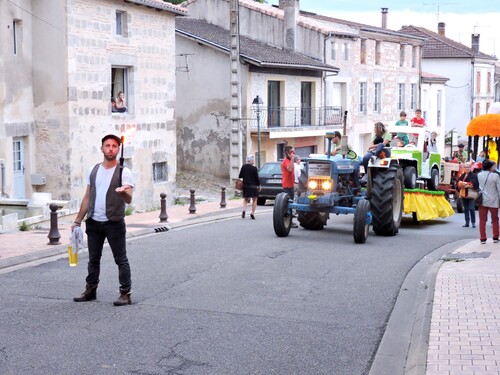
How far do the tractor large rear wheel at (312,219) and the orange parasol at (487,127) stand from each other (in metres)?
6.59

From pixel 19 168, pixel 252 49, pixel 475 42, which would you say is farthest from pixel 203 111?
pixel 475 42

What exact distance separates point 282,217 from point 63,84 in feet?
29.0

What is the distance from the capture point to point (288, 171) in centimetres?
1817

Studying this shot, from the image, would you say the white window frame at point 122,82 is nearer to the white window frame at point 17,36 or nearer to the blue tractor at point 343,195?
the white window frame at point 17,36

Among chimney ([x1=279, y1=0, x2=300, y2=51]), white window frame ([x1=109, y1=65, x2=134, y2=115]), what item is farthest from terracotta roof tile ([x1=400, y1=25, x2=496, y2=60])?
white window frame ([x1=109, y1=65, x2=134, y2=115])

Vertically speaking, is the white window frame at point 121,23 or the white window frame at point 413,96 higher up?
the white window frame at point 121,23

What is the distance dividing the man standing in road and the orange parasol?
14.9 metres

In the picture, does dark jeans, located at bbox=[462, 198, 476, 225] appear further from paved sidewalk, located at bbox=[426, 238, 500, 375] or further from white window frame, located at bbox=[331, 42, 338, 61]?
white window frame, located at bbox=[331, 42, 338, 61]

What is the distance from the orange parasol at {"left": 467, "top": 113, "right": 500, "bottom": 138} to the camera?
22453 mm

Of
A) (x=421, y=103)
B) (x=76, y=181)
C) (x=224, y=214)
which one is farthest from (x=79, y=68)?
(x=421, y=103)

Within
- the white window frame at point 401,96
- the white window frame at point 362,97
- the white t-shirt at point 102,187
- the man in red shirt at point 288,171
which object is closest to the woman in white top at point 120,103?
the man in red shirt at point 288,171

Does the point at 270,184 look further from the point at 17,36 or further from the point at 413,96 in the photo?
the point at 413,96

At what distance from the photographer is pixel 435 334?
837 centimetres

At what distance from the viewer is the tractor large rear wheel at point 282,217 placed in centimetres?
1634
